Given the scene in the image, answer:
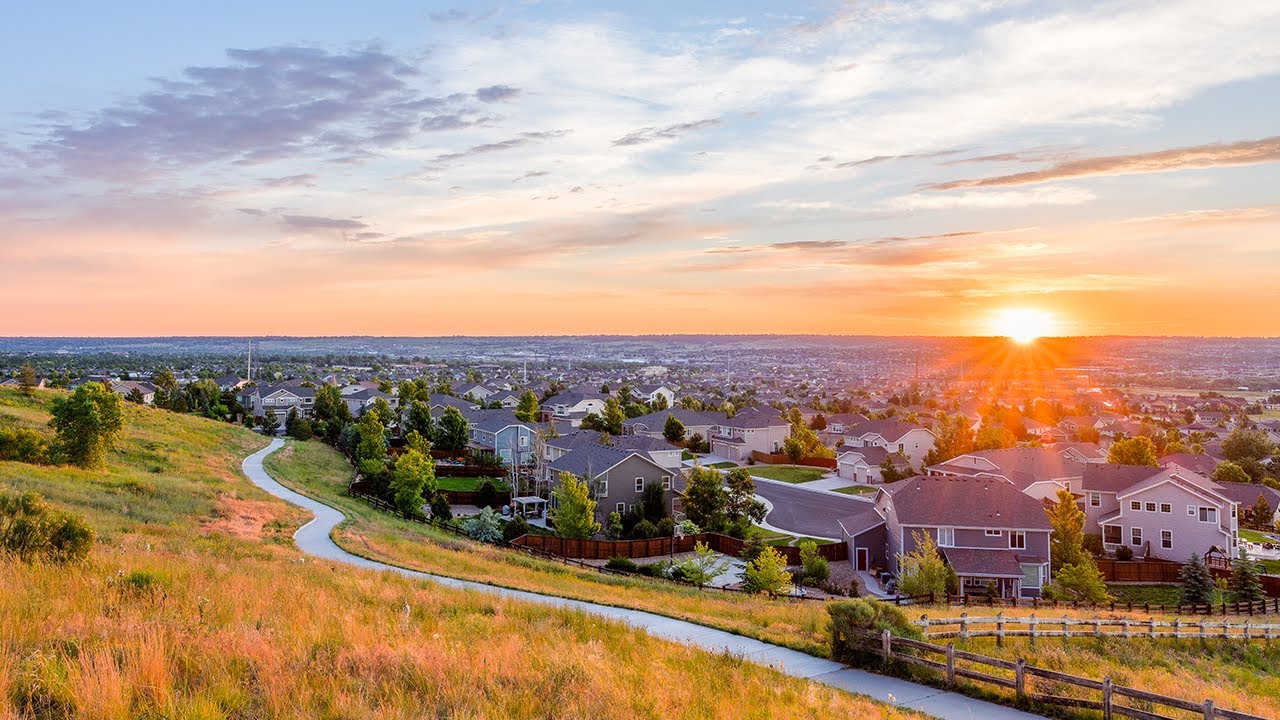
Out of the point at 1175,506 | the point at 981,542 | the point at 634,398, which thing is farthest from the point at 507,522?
the point at 634,398

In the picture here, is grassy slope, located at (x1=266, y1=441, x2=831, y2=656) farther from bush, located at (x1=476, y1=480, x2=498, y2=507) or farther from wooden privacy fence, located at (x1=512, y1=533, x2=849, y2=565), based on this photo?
bush, located at (x1=476, y1=480, x2=498, y2=507)

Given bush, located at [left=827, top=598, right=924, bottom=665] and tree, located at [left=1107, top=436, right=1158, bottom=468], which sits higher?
bush, located at [left=827, top=598, right=924, bottom=665]

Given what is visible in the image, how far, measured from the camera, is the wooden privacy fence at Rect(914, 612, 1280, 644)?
20.1 metres

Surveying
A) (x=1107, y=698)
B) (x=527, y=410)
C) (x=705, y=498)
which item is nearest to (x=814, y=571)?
(x=705, y=498)

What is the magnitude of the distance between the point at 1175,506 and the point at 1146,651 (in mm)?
29121

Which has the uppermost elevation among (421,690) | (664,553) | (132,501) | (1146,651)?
(421,690)

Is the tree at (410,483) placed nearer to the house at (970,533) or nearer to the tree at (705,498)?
the tree at (705,498)

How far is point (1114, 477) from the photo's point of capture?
168ft

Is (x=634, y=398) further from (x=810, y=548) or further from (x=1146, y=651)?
(x=1146, y=651)

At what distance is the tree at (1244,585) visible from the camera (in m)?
38.6

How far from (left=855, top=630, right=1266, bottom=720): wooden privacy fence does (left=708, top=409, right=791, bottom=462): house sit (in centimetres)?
6657

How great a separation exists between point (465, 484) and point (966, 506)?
1495 inches

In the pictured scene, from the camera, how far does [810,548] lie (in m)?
40.7

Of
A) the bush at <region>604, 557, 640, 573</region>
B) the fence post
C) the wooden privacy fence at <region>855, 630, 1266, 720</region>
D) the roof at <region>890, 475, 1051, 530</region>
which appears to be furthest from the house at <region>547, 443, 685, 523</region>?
the fence post
